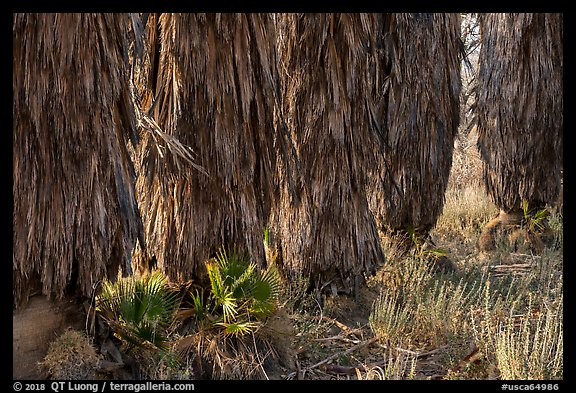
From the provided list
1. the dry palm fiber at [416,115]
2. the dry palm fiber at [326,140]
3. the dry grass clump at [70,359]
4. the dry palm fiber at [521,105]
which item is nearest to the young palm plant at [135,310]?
the dry grass clump at [70,359]

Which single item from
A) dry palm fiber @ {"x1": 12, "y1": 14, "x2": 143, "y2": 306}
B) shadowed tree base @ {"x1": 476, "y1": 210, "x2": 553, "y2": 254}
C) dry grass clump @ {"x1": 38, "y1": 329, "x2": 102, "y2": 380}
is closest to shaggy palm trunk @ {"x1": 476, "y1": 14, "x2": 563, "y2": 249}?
shadowed tree base @ {"x1": 476, "y1": 210, "x2": 553, "y2": 254}

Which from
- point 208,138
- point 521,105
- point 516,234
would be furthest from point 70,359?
point 516,234

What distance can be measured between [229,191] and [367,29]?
2.83 m

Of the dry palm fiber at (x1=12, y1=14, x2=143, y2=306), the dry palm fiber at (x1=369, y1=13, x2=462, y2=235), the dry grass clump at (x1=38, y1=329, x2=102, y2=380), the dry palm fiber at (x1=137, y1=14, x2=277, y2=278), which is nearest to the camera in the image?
the dry palm fiber at (x1=12, y1=14, x2=143, y2=306)

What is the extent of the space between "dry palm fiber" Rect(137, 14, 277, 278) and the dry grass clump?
4.83ft

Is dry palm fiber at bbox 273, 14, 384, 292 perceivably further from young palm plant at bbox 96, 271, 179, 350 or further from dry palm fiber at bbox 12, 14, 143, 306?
dry palm fiber at bbox 12, 14, 143, 306

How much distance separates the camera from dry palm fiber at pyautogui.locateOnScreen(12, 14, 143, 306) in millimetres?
3572

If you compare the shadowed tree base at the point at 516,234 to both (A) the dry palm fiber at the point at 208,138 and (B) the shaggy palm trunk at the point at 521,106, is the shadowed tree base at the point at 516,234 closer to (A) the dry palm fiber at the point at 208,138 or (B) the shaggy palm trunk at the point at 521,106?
(B) the shaggy palm trunk at the point at 521,106

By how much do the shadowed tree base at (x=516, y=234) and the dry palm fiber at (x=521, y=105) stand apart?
0.37m

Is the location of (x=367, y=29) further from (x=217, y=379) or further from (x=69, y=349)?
(x=69, y=349)

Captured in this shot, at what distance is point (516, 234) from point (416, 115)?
13.6 ft

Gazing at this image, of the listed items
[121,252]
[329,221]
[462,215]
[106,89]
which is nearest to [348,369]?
[329,221]

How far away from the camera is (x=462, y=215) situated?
13797 mm

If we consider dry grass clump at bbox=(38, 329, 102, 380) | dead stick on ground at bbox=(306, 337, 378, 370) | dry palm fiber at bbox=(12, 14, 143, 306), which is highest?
dry palm fiber at bbox=(12, 14, 143, 306)
